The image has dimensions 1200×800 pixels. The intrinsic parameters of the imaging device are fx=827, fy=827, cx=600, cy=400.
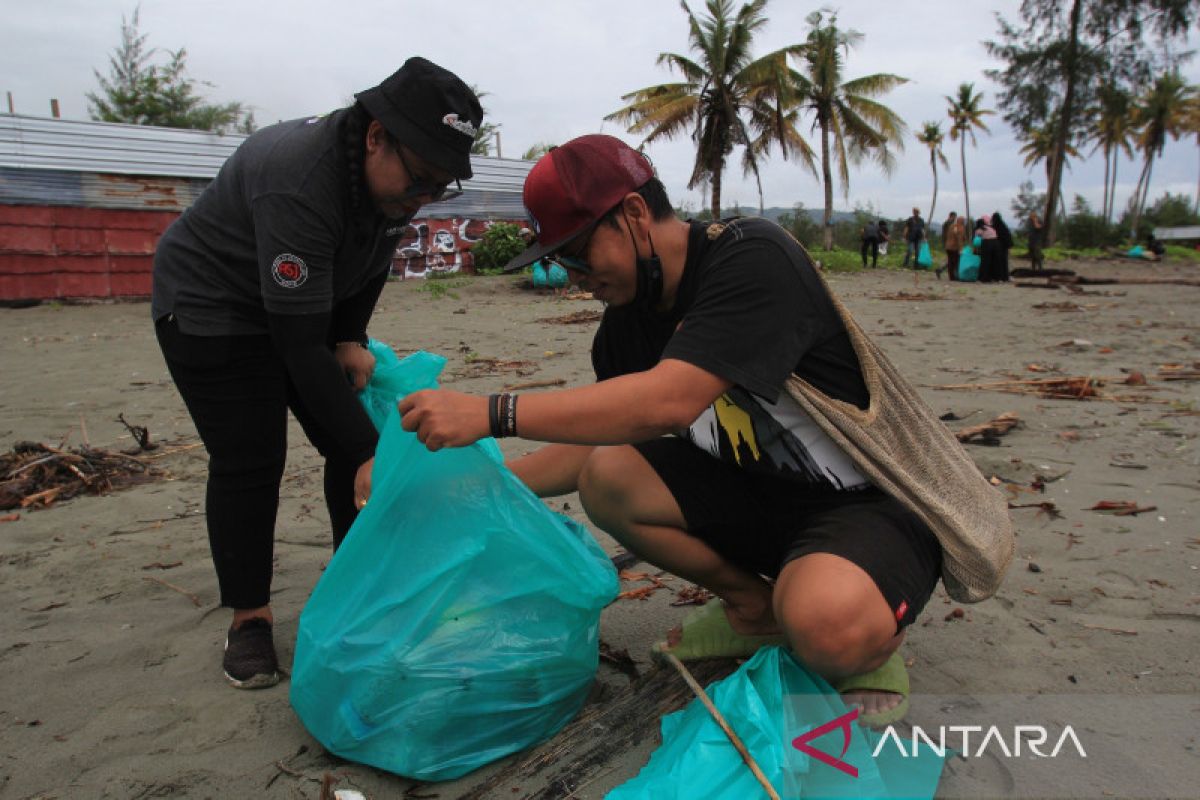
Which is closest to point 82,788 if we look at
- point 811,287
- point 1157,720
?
point 811,287

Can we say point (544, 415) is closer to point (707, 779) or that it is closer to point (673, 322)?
point (673, 322)

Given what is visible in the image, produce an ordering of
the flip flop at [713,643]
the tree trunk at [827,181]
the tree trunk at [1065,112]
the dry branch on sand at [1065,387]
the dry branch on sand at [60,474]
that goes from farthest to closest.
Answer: the tree trunk at [827,181], the tree trunk at [1065,112], the dry branch on sand at [1065,387], the dry branch on sand at [60,474], the flip flop at [713,643]

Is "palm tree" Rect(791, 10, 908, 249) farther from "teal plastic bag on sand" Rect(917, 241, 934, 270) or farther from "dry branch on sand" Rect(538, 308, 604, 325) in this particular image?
"dry branch on sand" Rect(538, 308, 604, 325)

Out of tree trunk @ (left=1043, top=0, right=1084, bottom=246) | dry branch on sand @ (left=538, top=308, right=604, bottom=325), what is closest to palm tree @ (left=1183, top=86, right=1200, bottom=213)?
tree trunk @ (left=1043, top=0, right=1084, bottom=246)

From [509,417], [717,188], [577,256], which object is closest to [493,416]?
[509,417]

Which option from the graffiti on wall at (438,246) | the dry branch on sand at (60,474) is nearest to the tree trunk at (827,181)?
the graffiti on wall at (438,246)

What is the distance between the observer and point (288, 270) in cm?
167

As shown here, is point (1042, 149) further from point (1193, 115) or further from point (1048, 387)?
point (1048, 387)

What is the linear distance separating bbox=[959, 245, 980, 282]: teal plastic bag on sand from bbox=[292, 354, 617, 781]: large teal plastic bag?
14.9 meters

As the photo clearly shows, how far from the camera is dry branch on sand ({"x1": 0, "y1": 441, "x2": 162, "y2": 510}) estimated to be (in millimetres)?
3297

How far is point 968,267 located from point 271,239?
49.7 feet

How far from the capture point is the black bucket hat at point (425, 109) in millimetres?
1671

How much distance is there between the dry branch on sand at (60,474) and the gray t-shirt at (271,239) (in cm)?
189

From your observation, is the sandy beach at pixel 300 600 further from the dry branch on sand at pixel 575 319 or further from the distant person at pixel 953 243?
the distant person at pixel 953 243
